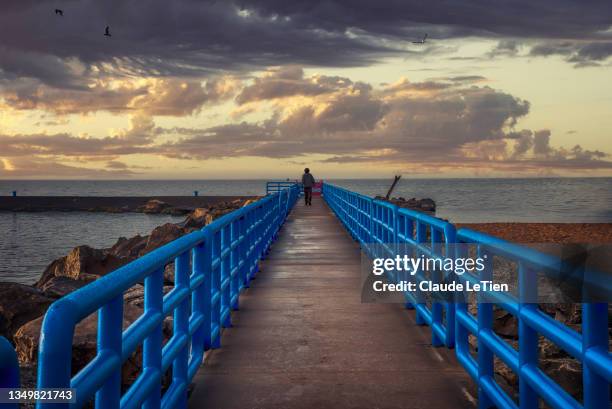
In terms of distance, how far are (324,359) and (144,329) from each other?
2.91m

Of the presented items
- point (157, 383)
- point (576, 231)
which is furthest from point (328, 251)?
point (576, 231)

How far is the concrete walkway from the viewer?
483 centimetres

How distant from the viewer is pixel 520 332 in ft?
11.5

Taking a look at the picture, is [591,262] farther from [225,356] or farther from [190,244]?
[225,356]

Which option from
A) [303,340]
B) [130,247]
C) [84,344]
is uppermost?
[84,344]

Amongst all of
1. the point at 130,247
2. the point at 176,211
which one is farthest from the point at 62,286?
the point at 176,211

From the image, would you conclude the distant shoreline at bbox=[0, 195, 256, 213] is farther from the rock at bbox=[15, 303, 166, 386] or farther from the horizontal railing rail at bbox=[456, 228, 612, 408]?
the horizontal railing rail at bbox=[456, 228, 612, 408]

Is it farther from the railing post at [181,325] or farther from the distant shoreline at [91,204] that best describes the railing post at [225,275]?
the distant shoreline at [91,204]

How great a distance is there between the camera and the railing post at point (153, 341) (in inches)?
138

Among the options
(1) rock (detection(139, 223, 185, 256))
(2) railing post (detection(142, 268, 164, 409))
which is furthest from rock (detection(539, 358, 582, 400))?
(1) rock (detection(139, 223, 185, 256))

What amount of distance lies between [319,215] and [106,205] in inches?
2724

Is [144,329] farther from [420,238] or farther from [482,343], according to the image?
[420,238]

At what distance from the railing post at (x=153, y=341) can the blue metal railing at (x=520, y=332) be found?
202 cm

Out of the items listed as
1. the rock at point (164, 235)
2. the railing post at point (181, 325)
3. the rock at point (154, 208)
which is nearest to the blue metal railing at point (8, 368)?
→ the railing post at point (181, 325)
